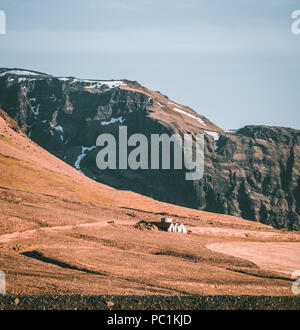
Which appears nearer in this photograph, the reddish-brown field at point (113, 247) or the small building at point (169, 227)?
the reddish-brown field at point (113, 247)

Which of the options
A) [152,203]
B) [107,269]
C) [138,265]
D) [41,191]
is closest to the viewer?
[107,269]

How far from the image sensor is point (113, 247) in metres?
78.0

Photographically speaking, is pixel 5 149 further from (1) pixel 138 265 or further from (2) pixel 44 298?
(2) pixel 44 298

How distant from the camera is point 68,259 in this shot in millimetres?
62812

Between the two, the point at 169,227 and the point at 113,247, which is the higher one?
the point at 113,247

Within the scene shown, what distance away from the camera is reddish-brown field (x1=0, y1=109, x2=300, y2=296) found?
51250 millimetres

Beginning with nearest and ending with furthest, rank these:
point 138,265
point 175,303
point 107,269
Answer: point 175,303, point 107,269, point 138,265

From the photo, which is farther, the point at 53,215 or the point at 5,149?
the point at 5,149

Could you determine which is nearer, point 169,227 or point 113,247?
point 113,247

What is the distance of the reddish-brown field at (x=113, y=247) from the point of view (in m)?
51.2

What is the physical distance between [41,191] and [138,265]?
69.3 meters

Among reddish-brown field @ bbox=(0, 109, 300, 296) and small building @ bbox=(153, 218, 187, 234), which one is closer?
reddish-brown field @ bbox=(0, 109, 300, 296)
